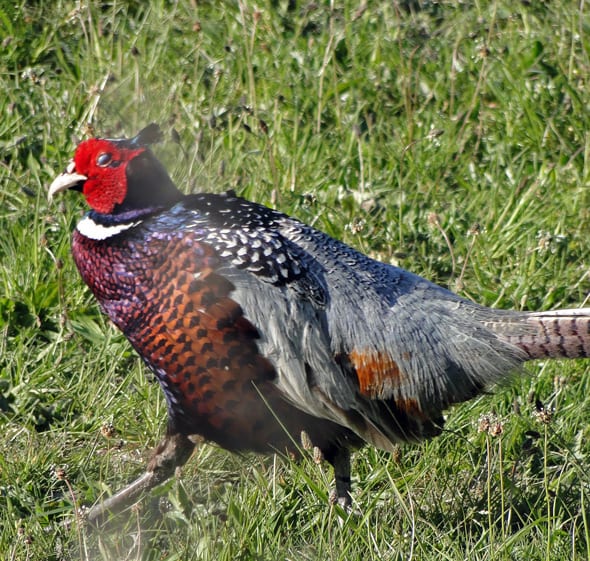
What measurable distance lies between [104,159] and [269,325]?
73cm

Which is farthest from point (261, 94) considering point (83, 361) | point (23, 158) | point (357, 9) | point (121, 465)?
point (121, 465)

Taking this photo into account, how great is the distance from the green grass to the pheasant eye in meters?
0.87

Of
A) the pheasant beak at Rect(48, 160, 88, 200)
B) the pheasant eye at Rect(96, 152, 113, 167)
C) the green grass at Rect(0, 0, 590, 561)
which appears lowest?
the green grass at Rect(0, 0, 590, 561)

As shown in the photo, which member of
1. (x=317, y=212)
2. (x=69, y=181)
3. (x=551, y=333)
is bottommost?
(x=317, y=212)

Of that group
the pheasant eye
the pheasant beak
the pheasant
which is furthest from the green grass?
the pheasant eye

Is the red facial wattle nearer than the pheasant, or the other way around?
the pheasant

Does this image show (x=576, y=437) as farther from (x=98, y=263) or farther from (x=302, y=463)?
(x=98, y=263)

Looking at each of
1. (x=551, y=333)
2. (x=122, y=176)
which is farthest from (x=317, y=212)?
(x=551, y=333)

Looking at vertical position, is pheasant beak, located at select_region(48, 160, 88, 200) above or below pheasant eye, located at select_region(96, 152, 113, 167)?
below

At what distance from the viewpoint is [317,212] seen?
479 cm

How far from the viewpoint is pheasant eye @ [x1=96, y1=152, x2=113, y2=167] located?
3.55 m

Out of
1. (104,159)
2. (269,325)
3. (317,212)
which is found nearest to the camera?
(269,325)

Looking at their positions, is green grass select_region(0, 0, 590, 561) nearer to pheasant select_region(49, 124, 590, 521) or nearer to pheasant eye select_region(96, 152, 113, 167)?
pheasant select_region(49, 124, 590, 521)

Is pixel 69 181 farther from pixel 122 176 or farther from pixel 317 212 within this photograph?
pixel 317 212
